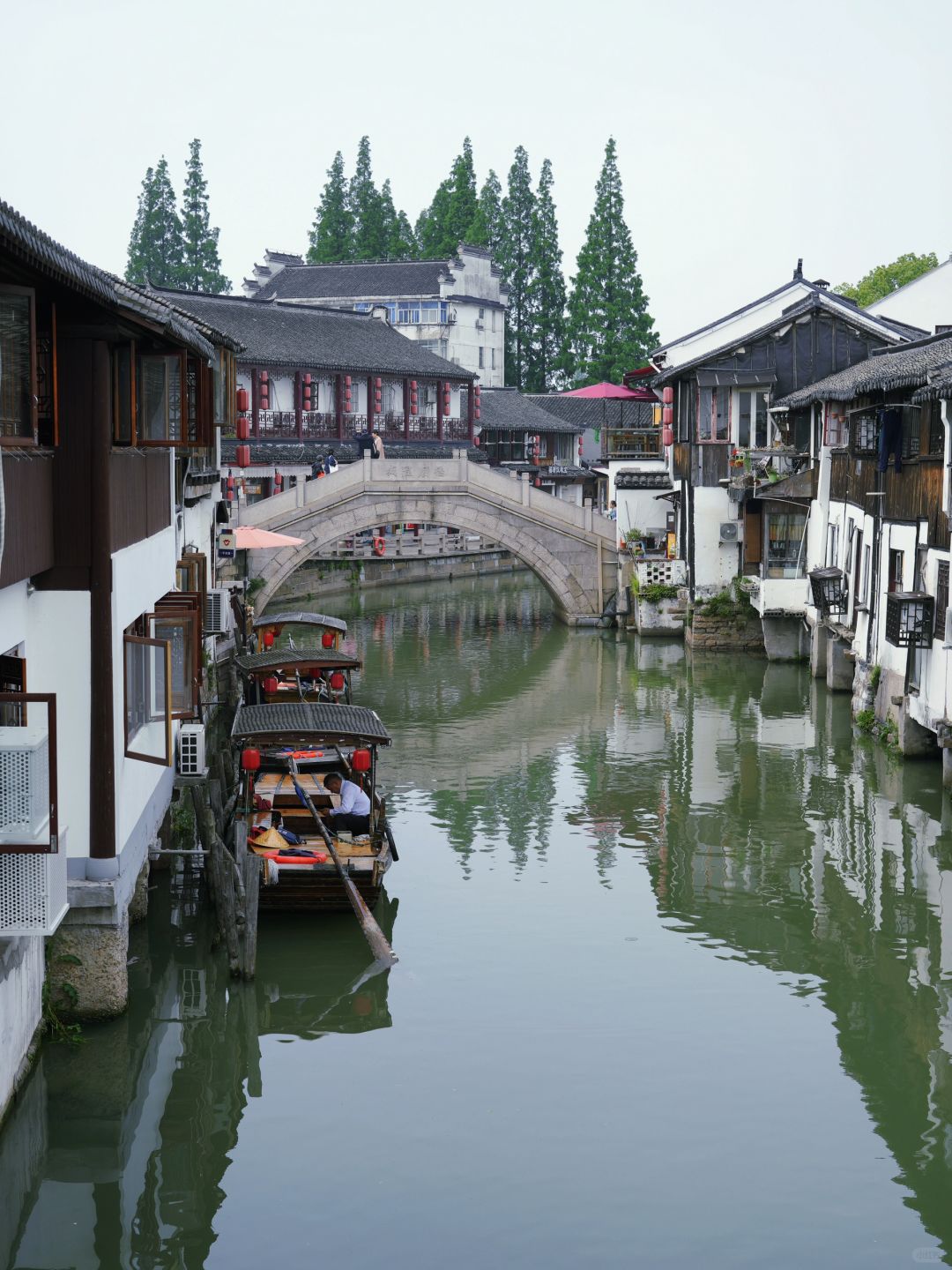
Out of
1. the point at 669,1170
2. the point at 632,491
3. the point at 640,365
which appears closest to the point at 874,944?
the point at 669,1170

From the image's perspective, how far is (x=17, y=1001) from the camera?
11492 millimetres

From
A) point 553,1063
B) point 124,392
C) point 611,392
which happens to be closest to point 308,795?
point 553,1063

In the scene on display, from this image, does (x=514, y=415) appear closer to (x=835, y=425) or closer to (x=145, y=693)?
(x=835, y=425)

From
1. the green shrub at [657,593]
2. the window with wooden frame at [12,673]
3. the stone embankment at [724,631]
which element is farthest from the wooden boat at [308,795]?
the green shrub at [657,593]

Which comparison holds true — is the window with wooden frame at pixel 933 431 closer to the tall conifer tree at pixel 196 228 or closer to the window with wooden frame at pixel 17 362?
the window with wooden frame at pixel 17 362

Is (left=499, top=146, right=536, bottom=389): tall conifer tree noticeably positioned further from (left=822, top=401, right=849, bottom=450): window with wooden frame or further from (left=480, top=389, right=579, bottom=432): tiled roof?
(left=822, top=401, right=849, bottom=450): window with wooden frame

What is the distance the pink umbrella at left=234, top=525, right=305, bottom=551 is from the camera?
116ft

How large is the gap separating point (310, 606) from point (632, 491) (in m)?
10.4

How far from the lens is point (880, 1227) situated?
10461 millimetres

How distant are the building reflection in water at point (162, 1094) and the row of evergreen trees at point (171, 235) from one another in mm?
64354

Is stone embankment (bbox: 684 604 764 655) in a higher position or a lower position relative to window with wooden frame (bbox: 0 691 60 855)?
lower

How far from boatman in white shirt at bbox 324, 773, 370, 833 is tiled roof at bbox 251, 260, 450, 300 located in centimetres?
5329

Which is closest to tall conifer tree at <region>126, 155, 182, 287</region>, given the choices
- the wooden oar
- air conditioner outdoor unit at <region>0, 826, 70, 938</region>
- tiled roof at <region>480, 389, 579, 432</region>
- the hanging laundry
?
tiled roof at <region>480, 389, 579, 432</region>

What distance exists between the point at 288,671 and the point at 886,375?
11318 millimetres
